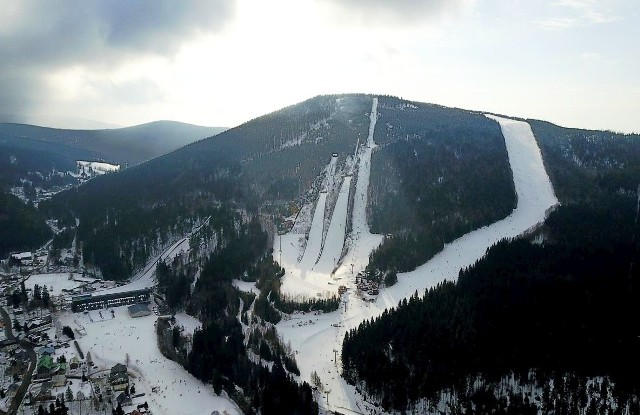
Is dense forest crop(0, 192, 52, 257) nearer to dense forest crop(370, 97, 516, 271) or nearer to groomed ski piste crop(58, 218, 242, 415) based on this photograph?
groomed ski piste crop(58, 218, 242, 415)

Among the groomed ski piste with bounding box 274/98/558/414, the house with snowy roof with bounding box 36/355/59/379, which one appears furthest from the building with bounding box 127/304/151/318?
the groomed ski piste with bounding box 274/98/558/414

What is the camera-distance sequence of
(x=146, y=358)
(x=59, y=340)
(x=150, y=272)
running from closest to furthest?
(x=146, y=358)
(x=59, y=340)
(x=150, y=272)

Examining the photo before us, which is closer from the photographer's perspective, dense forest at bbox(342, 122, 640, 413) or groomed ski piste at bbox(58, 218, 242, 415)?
dense forest at bbox(342, 122, 640, 413)

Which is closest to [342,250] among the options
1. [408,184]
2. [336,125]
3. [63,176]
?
[408,184]

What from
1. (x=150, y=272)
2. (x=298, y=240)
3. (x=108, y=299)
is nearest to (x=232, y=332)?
(x=108, y=299)

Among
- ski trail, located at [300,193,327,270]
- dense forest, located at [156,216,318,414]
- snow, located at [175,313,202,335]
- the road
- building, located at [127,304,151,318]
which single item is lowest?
the road

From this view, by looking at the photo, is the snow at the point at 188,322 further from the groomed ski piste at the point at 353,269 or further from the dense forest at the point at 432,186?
the dense forest at the point at 432,186

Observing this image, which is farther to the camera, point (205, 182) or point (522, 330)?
point (205, 182)

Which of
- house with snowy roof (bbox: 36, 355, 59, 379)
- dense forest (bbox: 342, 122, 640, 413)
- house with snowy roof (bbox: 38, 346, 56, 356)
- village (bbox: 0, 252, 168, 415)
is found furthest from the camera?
house with snowy roof (bbox: 38, 346, 56, 356)

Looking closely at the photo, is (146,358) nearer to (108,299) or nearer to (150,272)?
(108,299)
